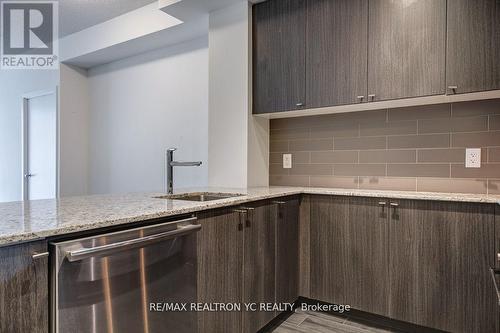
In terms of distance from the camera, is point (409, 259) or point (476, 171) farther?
point (476, 171)

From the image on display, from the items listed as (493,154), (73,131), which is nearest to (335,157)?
(493,154)

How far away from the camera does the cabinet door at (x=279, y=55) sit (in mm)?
2467

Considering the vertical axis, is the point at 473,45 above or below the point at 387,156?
above

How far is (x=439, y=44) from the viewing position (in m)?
1.98

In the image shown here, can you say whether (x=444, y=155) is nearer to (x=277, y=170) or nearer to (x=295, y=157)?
(x=295, y=157)

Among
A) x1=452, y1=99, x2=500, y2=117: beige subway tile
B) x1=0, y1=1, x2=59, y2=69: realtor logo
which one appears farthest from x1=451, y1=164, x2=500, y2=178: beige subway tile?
x1=0, y1=1, x2=59, y2=69: realtor logo

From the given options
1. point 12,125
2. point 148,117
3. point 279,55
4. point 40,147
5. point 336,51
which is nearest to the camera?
point 336,51

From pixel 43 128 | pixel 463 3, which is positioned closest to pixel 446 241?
pixel 463 3

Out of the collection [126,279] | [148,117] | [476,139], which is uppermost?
[148,117]

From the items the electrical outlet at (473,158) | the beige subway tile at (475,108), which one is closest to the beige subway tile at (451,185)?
the electrical outlet at (473,158)

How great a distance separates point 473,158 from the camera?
85.1 inches

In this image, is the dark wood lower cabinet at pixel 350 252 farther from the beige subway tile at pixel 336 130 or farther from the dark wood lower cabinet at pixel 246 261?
the beige subway tile at pixel 336 130

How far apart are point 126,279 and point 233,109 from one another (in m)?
1.74

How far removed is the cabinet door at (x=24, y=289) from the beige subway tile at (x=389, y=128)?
2260 millimetres
